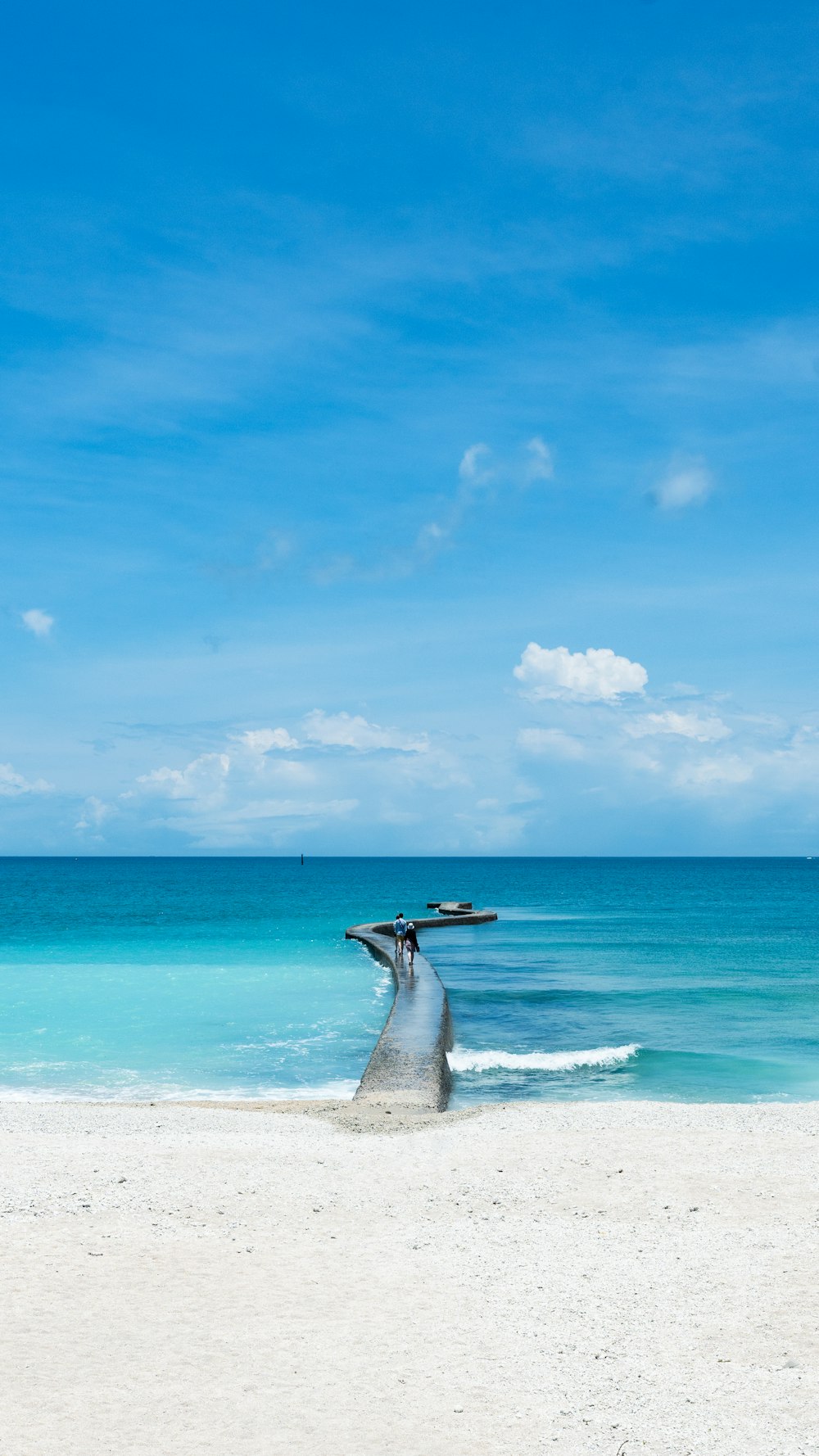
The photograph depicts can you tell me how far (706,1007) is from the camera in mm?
26734

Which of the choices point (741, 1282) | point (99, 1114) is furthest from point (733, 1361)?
point (99, 1114)

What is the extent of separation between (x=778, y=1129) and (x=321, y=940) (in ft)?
115

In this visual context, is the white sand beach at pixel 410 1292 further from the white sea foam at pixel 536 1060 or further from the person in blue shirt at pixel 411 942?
the person in blue shirt at pixel 411 942

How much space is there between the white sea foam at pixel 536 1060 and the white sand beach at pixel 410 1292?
6.33 m

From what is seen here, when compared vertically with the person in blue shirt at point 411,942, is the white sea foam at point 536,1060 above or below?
below

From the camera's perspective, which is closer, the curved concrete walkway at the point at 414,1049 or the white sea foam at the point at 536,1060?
the curved concrete walkway at the point at 414,1049

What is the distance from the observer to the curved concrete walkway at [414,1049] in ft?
50.7

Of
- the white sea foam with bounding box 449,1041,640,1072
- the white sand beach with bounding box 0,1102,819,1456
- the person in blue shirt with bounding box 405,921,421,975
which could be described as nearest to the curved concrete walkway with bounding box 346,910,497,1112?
the person in blue shirt with bounding box 405,921,421,975

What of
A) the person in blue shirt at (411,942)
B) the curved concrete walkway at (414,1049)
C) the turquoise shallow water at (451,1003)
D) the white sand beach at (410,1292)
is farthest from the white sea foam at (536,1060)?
the person in blue shirt at (411,942)

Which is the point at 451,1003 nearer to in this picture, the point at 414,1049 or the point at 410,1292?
the point at 414,1049

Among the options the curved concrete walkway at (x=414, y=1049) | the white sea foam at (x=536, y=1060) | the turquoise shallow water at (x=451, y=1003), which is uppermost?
the curved concrete walkway at (x=414, y=1049)

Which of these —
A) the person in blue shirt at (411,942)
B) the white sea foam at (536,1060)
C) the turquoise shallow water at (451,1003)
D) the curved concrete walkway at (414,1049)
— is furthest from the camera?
the person in blue shirt at (411,942)

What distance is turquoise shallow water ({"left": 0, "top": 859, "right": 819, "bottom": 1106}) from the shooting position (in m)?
18.6

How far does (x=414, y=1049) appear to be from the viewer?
18.5m
